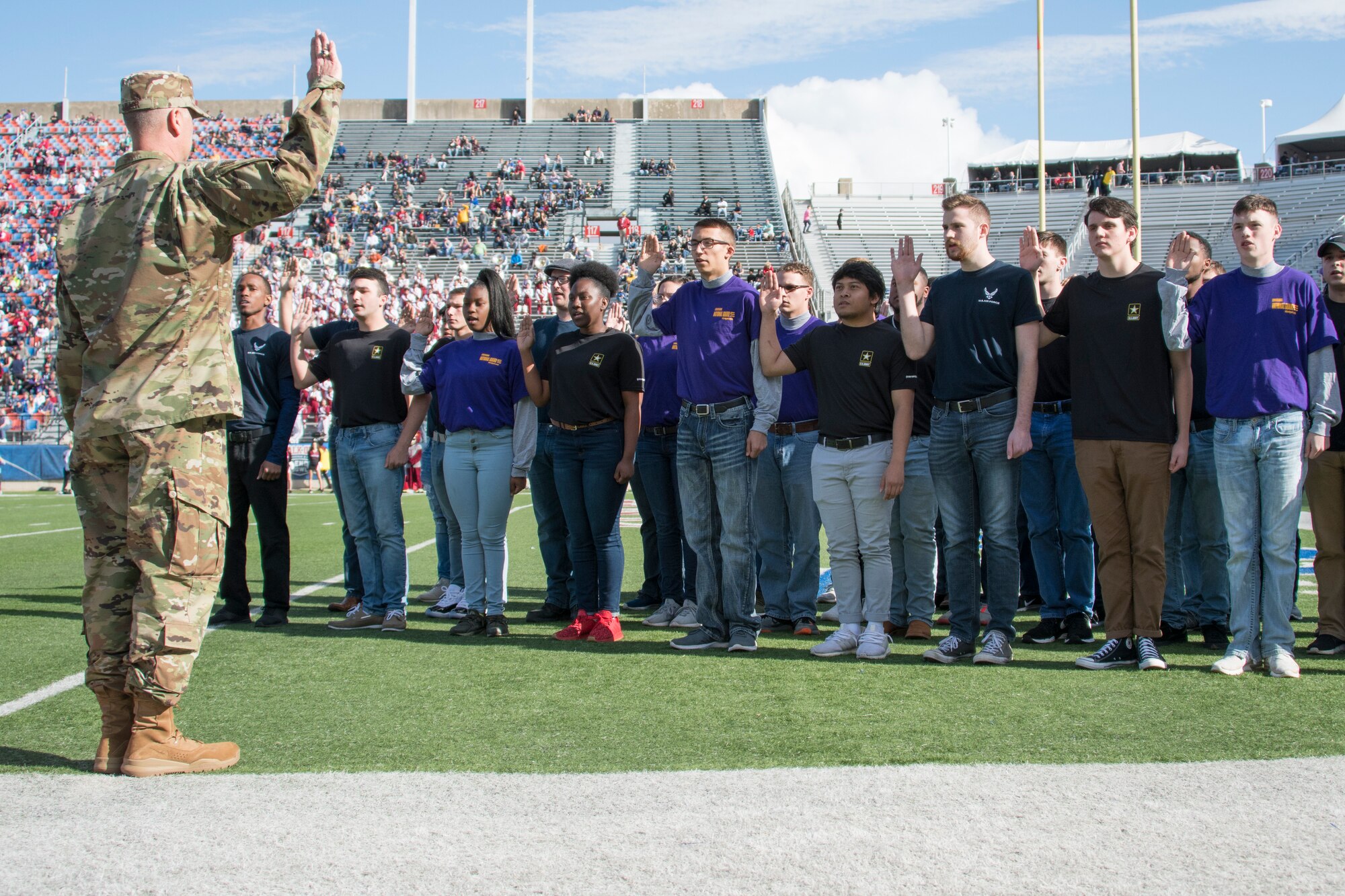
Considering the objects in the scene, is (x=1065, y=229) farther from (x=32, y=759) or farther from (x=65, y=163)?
(x=32, y=759)

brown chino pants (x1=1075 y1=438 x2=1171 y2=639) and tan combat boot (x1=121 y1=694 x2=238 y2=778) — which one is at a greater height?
brown chino pants (x1=1075 y1=438 x2=1171 y2=639)

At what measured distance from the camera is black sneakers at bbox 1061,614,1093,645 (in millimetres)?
6023

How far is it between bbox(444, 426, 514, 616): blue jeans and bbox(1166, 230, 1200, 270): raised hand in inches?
145

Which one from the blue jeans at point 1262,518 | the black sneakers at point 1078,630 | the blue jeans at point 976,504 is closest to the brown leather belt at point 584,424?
the blue jeans at point 976,504

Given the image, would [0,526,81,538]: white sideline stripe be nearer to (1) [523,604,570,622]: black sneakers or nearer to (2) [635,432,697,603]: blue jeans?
(1) [523,604,570,622]: black sneakers

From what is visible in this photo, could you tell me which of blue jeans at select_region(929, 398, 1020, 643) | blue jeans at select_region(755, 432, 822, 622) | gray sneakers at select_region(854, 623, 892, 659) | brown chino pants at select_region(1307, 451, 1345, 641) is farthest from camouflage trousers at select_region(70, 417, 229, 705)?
brown chino pants at select_region(1307, 451, 1345, 641)

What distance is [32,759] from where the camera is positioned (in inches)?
142

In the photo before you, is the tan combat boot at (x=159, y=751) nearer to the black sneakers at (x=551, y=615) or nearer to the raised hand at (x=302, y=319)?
the black sneakers at (x=551, y=615)

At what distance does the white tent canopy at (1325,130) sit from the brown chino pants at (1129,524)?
5432cm

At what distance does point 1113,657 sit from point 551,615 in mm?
3451

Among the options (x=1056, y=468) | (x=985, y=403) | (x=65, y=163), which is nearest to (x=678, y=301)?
(x=985, y=403)

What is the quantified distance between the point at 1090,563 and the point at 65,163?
49166 millimetres

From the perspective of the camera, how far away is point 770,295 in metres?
5.54

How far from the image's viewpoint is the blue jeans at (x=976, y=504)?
531cm
